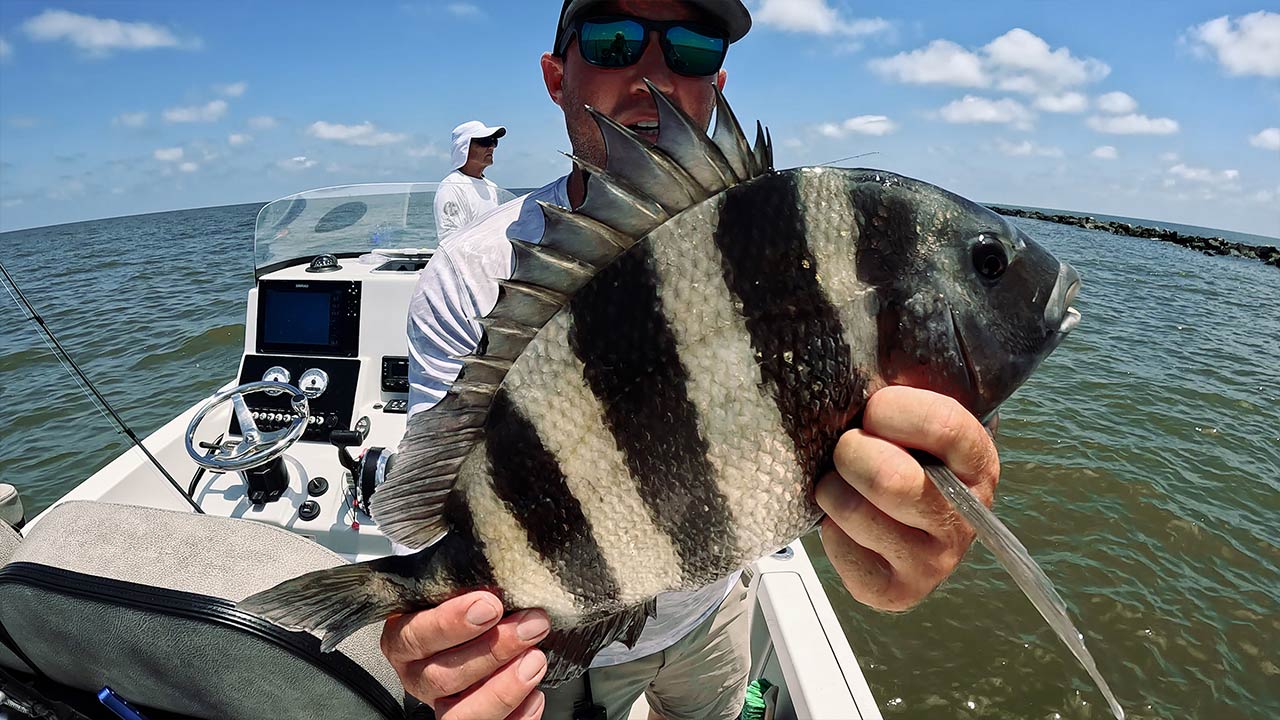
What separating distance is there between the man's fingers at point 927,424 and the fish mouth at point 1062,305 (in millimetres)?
201

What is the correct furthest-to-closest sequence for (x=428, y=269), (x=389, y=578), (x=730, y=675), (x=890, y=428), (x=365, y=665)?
(x=730, y=675) < (x=428, y=269) < (x=365, y=665) < (x=389, y=578) < (x=890, y=428)

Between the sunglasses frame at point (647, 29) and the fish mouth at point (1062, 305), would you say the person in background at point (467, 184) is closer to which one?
the sunglasses frame at point (647, 29)

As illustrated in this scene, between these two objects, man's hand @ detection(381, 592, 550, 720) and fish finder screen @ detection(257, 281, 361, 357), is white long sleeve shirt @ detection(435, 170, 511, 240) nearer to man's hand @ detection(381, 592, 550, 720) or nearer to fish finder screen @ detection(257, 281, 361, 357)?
fish finder screen @ detection(257, 281, 361, 357)

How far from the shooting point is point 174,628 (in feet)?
4.20

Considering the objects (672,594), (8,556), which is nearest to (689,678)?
(672,594)

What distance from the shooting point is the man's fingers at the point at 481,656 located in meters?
1.12

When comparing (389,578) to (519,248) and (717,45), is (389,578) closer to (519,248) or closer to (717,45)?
(519,248)

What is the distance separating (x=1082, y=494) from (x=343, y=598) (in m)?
8.70

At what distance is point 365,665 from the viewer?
4.97 feet

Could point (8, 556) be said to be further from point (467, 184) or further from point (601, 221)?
point (467, 184)

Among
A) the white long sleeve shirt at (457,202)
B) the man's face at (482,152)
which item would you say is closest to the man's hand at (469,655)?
the white long sleeve shirt at (457,202)

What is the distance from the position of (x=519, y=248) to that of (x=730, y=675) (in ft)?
6.28

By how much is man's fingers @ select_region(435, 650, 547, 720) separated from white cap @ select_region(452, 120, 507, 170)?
597 cm

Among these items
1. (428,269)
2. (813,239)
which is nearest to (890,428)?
(813,239)
